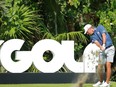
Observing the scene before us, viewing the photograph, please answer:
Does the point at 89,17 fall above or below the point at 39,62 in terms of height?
above

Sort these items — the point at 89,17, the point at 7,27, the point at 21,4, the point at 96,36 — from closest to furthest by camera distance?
the point at 96,36, the point at 7,27, the point at 21,4, the point at 89,17

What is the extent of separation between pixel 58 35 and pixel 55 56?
6.79 ft

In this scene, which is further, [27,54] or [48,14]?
Result: [48,14]

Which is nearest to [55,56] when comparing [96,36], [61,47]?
[61,47]

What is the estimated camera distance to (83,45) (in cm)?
1205

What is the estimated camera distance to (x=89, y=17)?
1268cm

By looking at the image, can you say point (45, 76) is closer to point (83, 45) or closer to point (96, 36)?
point (96, 36)

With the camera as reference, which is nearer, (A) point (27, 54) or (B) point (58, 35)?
(A) point (27, 54)

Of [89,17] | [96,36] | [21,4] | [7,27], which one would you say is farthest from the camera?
[89,17]

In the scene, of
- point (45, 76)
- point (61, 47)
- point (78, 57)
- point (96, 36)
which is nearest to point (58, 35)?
point (78, 57)

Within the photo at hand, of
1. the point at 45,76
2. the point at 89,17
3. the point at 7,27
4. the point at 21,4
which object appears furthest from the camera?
the point at 89,17

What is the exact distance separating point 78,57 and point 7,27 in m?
2.66

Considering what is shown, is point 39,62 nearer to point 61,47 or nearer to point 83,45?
point 61,47

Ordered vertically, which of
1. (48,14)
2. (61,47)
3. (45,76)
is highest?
(48,14)
